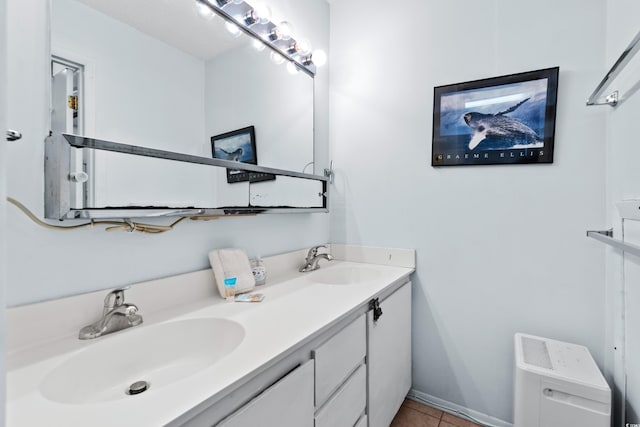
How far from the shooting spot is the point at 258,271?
139cm

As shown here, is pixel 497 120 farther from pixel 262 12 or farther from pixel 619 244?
pixel 262 12

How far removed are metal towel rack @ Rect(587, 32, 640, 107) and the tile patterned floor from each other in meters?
1.61

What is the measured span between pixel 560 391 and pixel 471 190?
0.92m

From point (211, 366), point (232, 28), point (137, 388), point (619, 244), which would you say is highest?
point (232, 28)

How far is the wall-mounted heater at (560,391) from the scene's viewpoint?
42.9 inches

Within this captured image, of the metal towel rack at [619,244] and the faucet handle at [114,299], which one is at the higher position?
the metal towel rack at [619,244]

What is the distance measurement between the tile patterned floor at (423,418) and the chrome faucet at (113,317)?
1.39 meters

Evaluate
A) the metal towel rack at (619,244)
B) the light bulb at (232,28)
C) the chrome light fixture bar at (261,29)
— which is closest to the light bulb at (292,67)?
the chrome light fixture bar at (261,29)

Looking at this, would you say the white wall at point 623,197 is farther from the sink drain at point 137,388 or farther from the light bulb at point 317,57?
the sink drain at point 137,388

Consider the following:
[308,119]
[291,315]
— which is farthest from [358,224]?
[291,315]

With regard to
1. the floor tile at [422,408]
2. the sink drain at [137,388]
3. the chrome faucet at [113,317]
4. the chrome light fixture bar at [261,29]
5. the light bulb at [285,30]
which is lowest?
the floor tile at [422,408]

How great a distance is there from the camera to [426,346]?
1.71 m

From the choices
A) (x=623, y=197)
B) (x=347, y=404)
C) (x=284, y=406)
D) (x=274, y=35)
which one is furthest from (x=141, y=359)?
(x=623, y=197)

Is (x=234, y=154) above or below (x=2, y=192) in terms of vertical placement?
above
